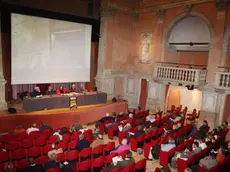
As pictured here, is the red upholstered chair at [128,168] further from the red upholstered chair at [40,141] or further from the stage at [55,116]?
the stage at [55,116]

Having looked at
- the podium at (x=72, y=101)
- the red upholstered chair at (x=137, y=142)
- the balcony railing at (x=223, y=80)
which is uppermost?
the balcony railing at (x=223, y=80)

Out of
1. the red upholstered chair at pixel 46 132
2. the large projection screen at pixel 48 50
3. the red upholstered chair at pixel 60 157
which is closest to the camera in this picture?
the red upholstered chair at pixel 60 157

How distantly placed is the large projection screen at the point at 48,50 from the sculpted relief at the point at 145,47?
3.69 metres

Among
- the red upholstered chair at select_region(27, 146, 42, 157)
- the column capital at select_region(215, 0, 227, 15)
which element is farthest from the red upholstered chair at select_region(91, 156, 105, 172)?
Result: the column capital at select_region(215, 0, 227, 15)

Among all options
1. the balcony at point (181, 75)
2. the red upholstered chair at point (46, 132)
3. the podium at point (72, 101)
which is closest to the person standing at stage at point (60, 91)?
the podium at point (72, 101)

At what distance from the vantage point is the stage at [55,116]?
957 centimetres

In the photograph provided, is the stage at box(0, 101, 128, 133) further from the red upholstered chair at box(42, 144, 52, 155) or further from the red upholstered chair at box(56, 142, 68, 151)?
the red upholstered chair at box(42, 144, 52, 155)

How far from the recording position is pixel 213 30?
11.2 m

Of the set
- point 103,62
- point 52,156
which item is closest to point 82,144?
point 52,156

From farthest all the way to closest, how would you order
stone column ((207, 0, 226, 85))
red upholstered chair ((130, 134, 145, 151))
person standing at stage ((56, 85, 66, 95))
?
person standing at stage ((56, 85, 66, 95)) < stone column ((207, 0, 226, 85)) < red upholstered chair ((130, 134, 145, 151))

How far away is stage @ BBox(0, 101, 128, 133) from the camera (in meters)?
9.57

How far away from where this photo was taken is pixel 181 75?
1214 cm

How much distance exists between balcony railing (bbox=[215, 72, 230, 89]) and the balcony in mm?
1083

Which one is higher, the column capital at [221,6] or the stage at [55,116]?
the column capital at [221,6]
